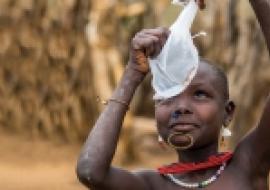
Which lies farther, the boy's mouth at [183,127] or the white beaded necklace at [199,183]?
the white beaded necklace at [199,183]

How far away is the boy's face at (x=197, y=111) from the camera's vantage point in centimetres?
324

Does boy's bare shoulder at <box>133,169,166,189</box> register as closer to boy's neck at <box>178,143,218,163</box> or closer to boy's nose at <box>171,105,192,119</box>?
boy's neck at <box>178,143,218,163</box>

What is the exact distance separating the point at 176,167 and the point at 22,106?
858 centimetres

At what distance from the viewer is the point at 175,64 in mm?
3248

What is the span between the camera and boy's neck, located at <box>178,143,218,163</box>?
11.0 feet

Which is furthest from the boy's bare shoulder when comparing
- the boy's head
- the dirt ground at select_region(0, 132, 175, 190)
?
the dirt ground at select_region(0, 132, 175, 190)

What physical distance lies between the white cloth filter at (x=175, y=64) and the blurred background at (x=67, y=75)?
672 cm

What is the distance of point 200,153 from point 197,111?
0.18m

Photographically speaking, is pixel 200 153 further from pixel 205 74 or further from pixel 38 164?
pixel 38 164

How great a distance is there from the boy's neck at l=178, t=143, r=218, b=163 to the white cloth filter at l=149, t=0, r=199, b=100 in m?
0.22

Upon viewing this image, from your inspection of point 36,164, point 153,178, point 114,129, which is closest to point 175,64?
point 114,129

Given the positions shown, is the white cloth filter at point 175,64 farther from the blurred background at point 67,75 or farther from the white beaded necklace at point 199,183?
the blurred background at point 67,75

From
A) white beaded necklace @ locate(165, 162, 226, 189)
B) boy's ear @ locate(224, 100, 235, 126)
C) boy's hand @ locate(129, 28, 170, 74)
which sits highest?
boy's hand @ locate(129, 28, 170, 74)

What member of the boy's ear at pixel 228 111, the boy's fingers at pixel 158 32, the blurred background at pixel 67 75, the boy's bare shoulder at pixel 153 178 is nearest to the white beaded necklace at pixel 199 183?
the boy's bare shoulder at pixel 153 178
